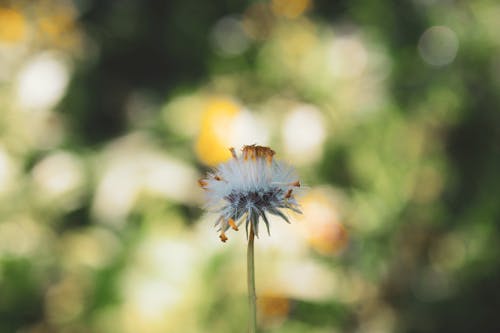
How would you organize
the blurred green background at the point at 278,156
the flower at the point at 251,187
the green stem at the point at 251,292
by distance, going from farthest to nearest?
the blurred green background at the point at 278,156
the flower at the point at 251,187
the green stem at the point at 251,292

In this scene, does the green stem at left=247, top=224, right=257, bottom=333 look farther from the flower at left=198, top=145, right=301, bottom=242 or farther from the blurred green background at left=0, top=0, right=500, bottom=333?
the blurred green background at left=0, top=0, right=500, bottom=333

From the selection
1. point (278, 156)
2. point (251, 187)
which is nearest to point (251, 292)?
point (251, 187)

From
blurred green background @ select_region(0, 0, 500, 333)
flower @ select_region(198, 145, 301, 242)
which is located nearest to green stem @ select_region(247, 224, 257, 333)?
flower @ select_region(198, 145, 301, 242)

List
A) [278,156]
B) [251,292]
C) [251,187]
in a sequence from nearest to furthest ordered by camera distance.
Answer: [251,292]
[251,187]
[278,156]

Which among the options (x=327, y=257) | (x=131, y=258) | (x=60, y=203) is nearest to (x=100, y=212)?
(x=60, y=203)

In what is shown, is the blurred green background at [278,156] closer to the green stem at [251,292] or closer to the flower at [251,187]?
the flower at [251,187]

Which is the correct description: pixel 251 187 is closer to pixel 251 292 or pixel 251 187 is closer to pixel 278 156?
pixel 251 292

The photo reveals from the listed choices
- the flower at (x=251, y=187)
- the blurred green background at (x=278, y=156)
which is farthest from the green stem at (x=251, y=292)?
the blurred green background at (x=278, y=156)
